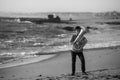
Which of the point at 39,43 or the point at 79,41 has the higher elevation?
the point at 79,41

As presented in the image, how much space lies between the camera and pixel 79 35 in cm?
617

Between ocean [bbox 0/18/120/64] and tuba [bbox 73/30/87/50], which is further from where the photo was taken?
ocean [bbox 0/18/120/64]

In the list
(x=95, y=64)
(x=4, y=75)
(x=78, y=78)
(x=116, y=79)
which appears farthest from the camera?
(x=95, y=64)

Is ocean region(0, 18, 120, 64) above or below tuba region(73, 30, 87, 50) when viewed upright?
below

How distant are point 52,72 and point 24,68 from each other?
148cm

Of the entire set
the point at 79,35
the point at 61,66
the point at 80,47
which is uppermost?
the point at 79,35

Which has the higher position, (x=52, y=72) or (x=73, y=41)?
(x=73, y=41)

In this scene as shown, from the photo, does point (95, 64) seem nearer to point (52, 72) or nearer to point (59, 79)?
point (52, 72)

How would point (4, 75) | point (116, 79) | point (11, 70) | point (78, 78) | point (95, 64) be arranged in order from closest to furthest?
point (116, 79), point (78, 78), point (4, 75), point (11, 70), point (95, 64)

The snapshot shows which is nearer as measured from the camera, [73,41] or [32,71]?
[73,41]

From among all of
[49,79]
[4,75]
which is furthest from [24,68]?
[49,79]

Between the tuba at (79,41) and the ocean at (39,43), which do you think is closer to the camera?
the tuba at (79,41)

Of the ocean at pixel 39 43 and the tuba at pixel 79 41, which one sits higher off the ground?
the tuba at pixel 79 41

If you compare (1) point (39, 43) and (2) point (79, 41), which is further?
(1) point (39, 43)
